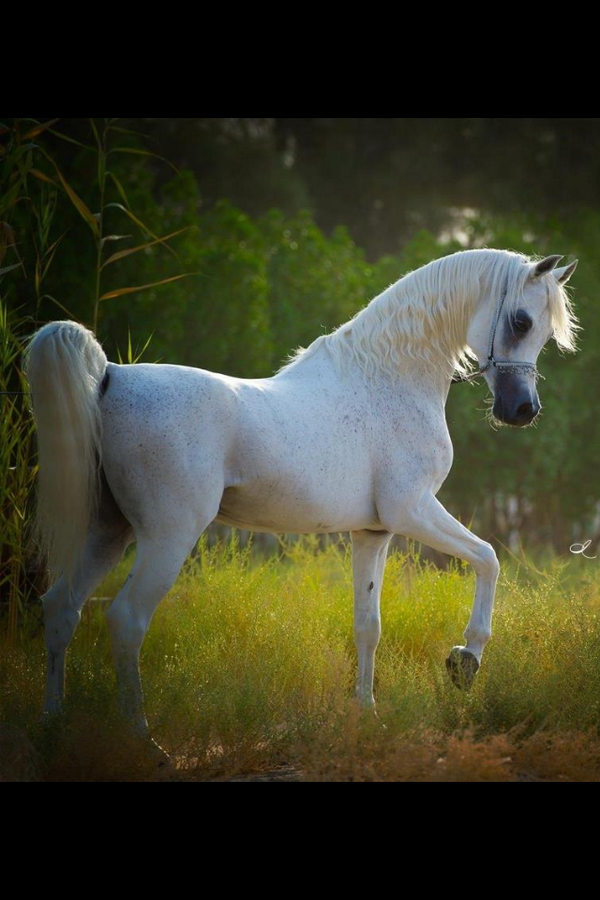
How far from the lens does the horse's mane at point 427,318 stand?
15.0 feet

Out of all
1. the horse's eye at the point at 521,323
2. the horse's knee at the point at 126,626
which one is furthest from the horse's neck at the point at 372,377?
the horse's knee at the point at 126,626

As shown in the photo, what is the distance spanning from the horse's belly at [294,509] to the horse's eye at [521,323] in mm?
986

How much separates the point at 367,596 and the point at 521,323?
4.75 feet

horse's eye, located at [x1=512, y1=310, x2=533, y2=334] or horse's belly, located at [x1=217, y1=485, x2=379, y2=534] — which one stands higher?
horse's eye, located at [x1=512, y1=310, x2=533, y2=334]

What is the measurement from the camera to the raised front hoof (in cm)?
438

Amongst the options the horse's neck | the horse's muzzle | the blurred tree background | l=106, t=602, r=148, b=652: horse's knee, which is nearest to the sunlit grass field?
l=106, t=602, r=148, b=652: horse's knee

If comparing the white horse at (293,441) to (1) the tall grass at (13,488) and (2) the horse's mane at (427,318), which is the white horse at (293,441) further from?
(1) the tall grass at (13,488)

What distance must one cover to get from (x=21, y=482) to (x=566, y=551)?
797cm

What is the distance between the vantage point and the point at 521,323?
4.46m

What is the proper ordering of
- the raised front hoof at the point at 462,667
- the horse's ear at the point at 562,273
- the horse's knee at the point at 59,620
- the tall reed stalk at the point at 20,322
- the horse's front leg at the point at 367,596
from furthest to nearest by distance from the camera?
the tall reed stalk at the point at 20,322 → the horse's front leg at the point at 367,596 → the horse's ear at the point at 562,273 → the raised front hoof at the point at 462,667 → the horse's knee at the point at 59,620

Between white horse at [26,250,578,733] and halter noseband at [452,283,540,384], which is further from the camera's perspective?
halter noseband at [452,283,540,384]

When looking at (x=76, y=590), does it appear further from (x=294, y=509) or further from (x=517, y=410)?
(x=517, y=410)

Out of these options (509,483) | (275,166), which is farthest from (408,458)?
(275,166)

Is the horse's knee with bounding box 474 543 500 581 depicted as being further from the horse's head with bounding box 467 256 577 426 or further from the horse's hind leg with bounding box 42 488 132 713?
the horse's hind leg with bounding box 42 488 132 713
